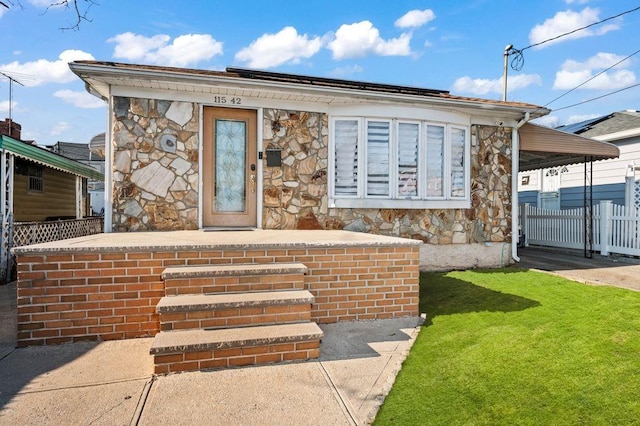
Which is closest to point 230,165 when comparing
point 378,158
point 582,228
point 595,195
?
point 378,158

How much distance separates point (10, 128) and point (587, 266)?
18.7 m

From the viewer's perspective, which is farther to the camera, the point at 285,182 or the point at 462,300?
the point at 285,182

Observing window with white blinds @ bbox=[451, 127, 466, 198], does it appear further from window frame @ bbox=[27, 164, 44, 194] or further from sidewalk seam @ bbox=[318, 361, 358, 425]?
window frame @ bbox=[27, 164, 44, 194]

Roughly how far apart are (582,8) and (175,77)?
43.3 feet

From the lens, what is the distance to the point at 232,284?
3713 mm

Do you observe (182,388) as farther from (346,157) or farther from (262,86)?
(346,157)

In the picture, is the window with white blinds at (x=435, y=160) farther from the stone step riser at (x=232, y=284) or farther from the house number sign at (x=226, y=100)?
the stone step riser at (x=232, y=284)

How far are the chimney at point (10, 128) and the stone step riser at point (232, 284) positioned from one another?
14.2 metres

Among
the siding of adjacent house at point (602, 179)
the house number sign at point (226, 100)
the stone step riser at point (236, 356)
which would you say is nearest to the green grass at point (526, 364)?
the stone step riser at point (236, 356)

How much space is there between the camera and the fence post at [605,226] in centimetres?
923

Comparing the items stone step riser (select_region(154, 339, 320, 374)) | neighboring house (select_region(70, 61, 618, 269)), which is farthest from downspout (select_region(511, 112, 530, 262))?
stone step riser (select_region(154, 339, 320, 374))

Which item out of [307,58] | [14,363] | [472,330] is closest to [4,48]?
[14,363]

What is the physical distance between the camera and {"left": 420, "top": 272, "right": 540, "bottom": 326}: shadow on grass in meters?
4.48

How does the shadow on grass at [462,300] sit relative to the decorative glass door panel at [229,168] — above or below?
below
